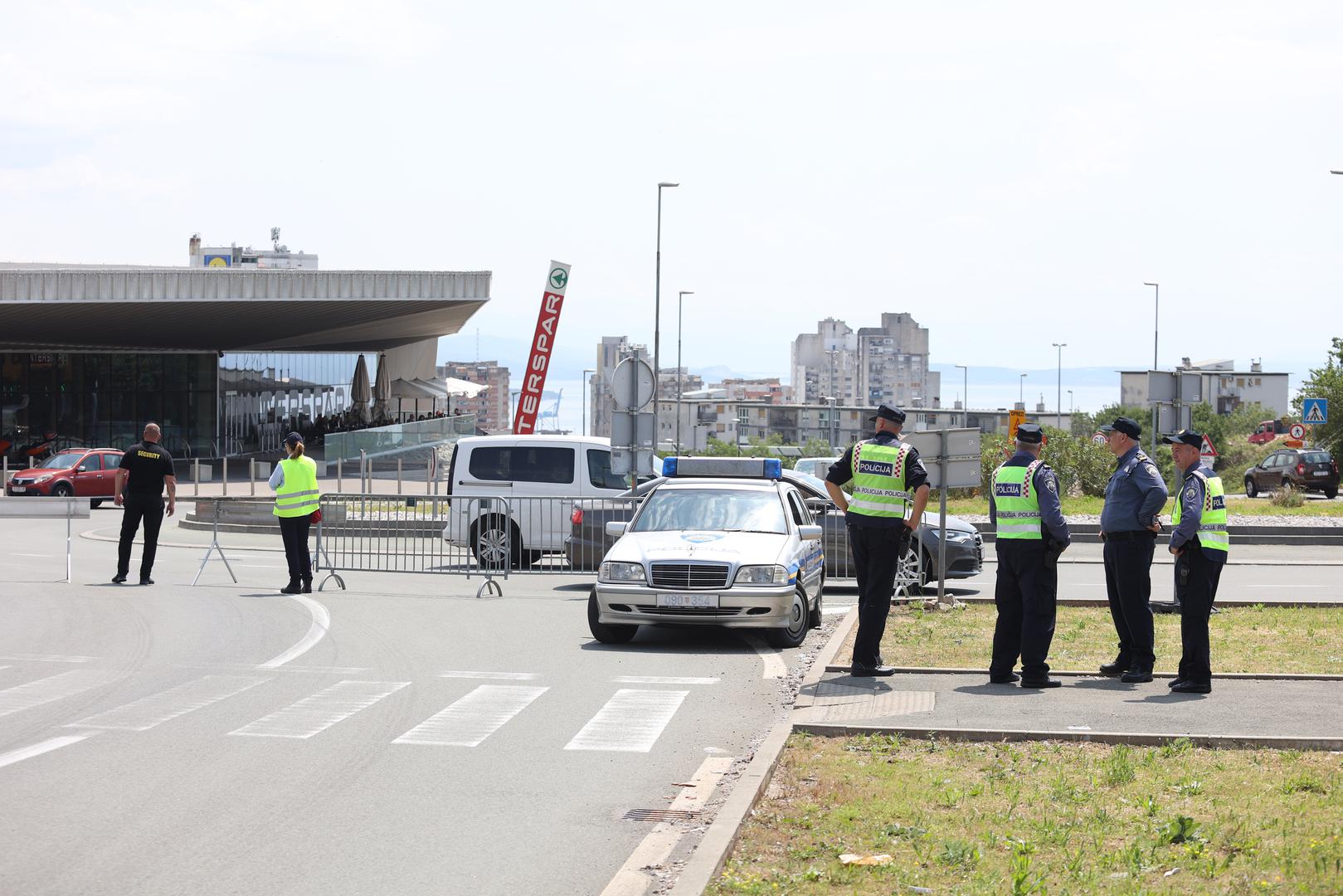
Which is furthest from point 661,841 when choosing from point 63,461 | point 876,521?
point 63,461

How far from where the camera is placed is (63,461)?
40531 millimetres

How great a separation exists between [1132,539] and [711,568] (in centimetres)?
373

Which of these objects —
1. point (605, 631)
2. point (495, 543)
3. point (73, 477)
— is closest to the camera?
point (605, 631)

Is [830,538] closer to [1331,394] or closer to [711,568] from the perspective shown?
[711,568]

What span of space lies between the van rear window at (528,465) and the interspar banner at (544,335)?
17.3 m

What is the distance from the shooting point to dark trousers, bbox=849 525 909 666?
10.6 meters

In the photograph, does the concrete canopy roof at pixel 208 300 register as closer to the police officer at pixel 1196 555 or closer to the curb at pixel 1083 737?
the police officer at pixel 1196 555

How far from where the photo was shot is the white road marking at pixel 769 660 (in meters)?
11.5

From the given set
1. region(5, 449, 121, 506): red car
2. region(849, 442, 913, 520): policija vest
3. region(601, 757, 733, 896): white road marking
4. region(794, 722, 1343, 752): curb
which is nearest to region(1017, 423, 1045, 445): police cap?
region(849, 442, 913, 520): policija vest

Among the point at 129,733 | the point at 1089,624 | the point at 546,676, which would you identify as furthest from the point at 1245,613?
the point at 129,733

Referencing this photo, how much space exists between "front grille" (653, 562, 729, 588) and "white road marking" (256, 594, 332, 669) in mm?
3061

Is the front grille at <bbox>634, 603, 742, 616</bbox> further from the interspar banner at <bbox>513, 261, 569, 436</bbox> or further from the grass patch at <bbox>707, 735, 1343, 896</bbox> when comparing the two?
the interspar banner at <bbox>513, 261, 569, 436</bbox>

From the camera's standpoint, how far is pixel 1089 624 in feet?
46.4

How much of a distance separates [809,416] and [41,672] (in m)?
152
